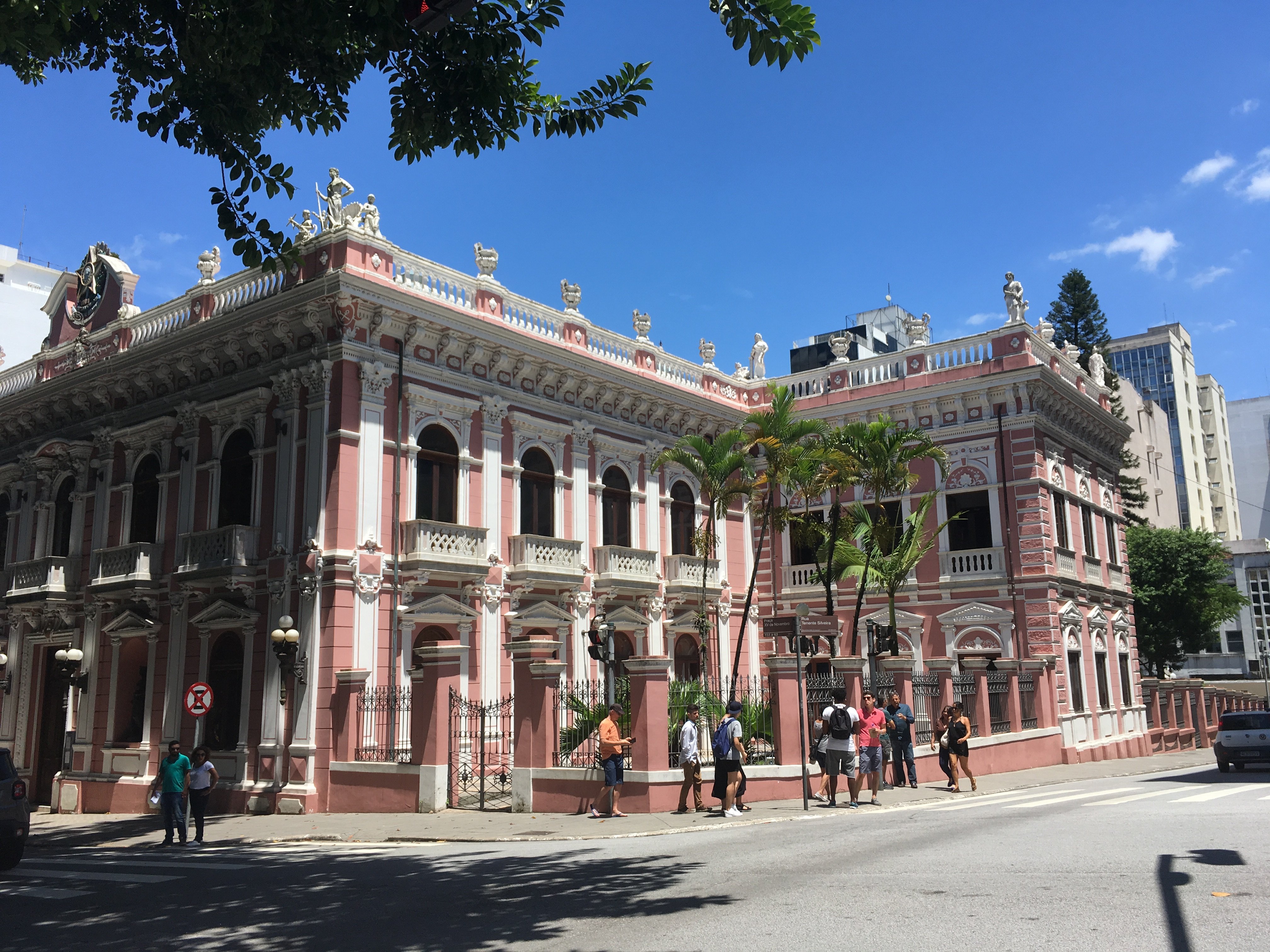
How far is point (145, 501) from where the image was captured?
79.9 ft

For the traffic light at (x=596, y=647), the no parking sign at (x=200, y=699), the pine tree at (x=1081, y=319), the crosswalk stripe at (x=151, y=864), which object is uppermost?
the pine tree at (x=1081, y=319)

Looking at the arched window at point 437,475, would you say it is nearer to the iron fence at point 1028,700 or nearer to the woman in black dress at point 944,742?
the woman in black dress at point 944,742

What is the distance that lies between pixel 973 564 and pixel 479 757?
14722 mm

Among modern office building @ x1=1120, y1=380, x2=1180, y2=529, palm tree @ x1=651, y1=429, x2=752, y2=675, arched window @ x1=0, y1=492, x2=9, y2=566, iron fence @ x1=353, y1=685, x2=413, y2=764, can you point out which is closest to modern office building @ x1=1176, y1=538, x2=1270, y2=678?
modern office building @ x1=1120, y1=380, x2=1180, y2=529

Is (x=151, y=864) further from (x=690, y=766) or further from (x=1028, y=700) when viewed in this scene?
(x=1028, y=700)

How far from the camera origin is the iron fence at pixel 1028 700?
979 inches

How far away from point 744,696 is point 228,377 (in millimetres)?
12911

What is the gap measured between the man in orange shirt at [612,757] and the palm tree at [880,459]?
876 centimetres

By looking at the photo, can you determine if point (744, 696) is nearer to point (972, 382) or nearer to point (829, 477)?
point (829, 477)

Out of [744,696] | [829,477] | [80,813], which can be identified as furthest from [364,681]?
[829,477]

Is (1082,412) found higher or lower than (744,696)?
higher

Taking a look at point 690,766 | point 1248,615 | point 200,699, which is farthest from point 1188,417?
point 200,699

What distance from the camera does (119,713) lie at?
23.0 meters

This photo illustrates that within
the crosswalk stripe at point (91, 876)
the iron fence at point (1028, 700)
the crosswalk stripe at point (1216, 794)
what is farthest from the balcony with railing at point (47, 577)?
the crosswalk stripe at point (1216, 794)
